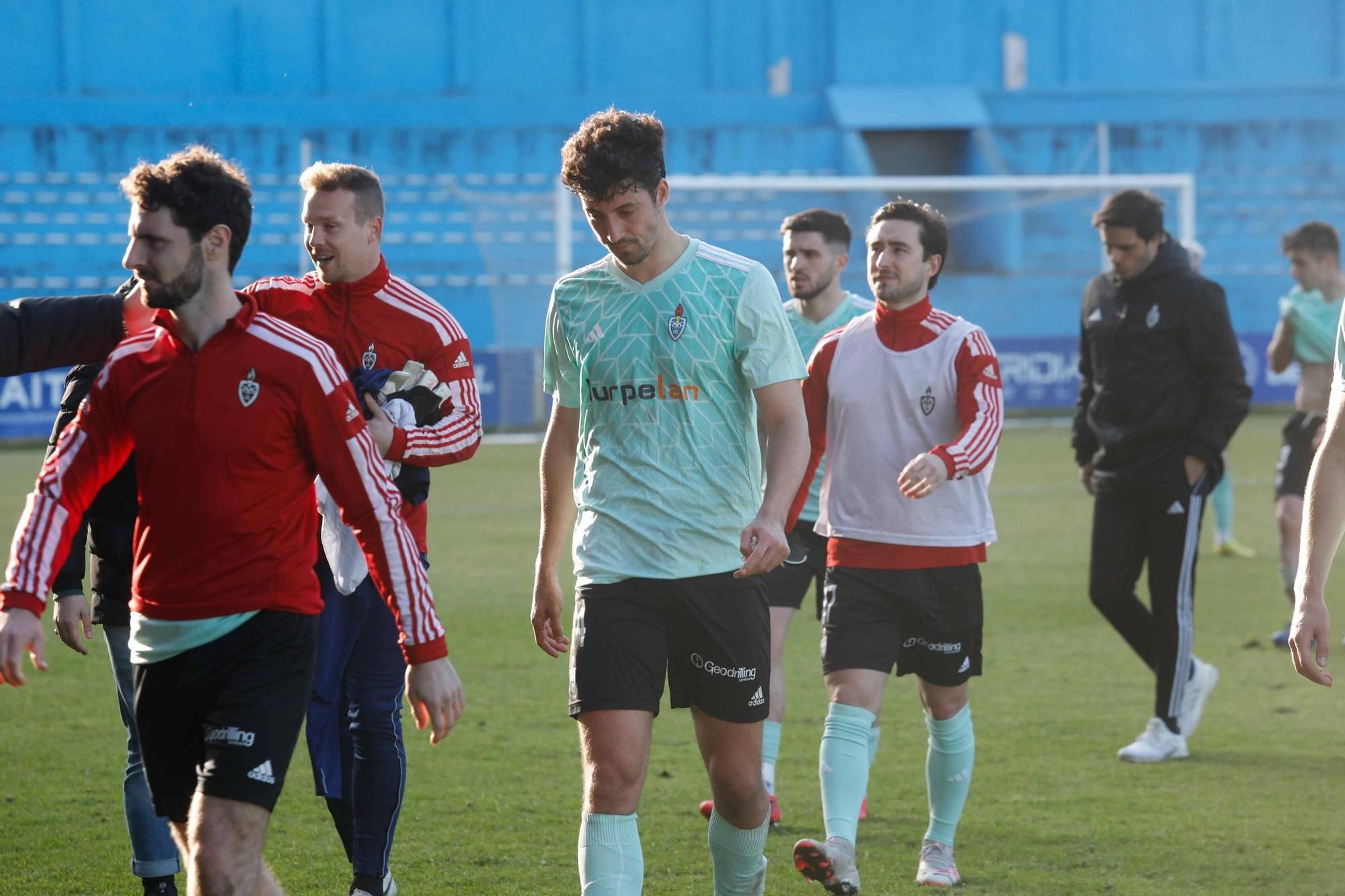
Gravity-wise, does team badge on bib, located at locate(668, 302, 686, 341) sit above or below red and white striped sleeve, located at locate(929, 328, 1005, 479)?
above

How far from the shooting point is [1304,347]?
8.95 meters

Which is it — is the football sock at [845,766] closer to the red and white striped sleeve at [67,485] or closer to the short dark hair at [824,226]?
the short dark hair at [824,226]

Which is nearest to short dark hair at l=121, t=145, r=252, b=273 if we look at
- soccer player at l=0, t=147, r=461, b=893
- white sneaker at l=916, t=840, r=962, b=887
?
soccer player at l=0, t=147, r=461, b=893

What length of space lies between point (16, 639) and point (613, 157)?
1.63 meters

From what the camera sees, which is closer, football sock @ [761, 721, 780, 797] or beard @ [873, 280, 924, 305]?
beard @ [873, 280, 924, 305]

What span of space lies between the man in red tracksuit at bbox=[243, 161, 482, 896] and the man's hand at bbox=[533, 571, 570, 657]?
0.43 meters

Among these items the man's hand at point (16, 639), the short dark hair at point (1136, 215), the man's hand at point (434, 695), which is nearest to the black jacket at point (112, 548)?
the man's hand at point (16, 639)

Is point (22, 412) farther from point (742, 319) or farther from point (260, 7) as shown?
point (742, 319)

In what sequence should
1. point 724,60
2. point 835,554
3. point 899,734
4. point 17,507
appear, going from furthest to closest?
point 724,60
point 17,507
point 899,734
point 835,554

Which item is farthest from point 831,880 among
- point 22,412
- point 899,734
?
point 22,412

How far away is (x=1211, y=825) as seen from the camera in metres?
5.48

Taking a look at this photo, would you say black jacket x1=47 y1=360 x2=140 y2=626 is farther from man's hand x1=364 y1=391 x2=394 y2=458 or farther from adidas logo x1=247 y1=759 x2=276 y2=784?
adidas logo x1=247 y1=759 x2=276 y2=784

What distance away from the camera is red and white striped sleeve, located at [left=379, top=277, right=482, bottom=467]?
4.28 meters

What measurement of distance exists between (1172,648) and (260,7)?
93.5ft
